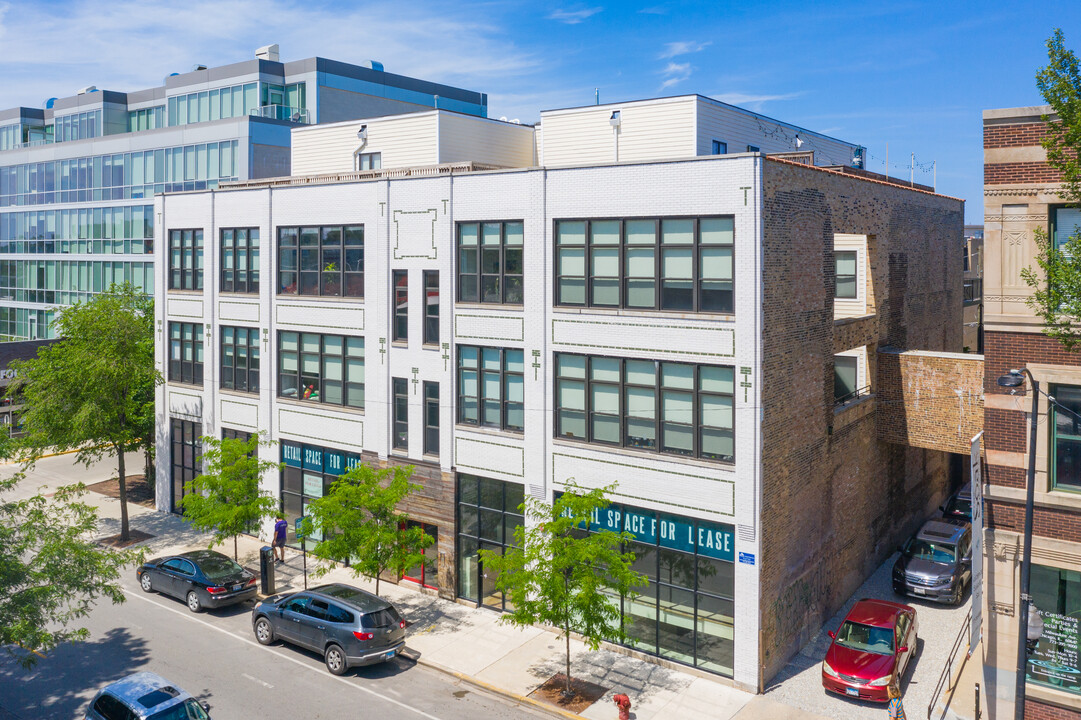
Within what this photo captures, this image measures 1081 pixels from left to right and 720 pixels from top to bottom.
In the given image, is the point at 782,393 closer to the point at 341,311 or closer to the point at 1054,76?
the point at 1054,76

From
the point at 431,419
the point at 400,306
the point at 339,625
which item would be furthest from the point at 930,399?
the point at 339,625

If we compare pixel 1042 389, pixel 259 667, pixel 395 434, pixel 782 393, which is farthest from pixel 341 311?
pixel 1042 389

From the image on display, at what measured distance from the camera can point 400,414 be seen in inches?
1092

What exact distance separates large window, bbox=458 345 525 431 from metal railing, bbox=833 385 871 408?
31.2 ft

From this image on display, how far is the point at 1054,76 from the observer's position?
15.9 meters

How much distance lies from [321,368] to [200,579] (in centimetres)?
805

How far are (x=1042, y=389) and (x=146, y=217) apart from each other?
4841 centimetres

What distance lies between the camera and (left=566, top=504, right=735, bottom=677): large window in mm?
21062

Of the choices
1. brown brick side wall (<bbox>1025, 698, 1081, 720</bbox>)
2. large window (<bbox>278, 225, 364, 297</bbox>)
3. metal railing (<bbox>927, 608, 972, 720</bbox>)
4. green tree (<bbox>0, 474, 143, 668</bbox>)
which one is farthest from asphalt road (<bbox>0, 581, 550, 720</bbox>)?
large window (<bbox>278, 225, 364, 297</bbox>)

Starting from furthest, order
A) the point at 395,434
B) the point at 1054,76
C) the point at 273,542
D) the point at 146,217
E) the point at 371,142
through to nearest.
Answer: the point at 146,217
the point at 371,142
the point at 273,542
the point at 395,434
the point at 1054,76

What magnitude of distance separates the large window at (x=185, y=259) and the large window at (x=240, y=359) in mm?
2894

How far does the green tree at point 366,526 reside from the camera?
2355cm

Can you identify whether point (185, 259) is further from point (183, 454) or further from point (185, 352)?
point (183, 454)

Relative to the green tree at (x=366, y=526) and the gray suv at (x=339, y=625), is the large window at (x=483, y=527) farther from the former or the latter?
the gray suv at (x=339, y=625)
